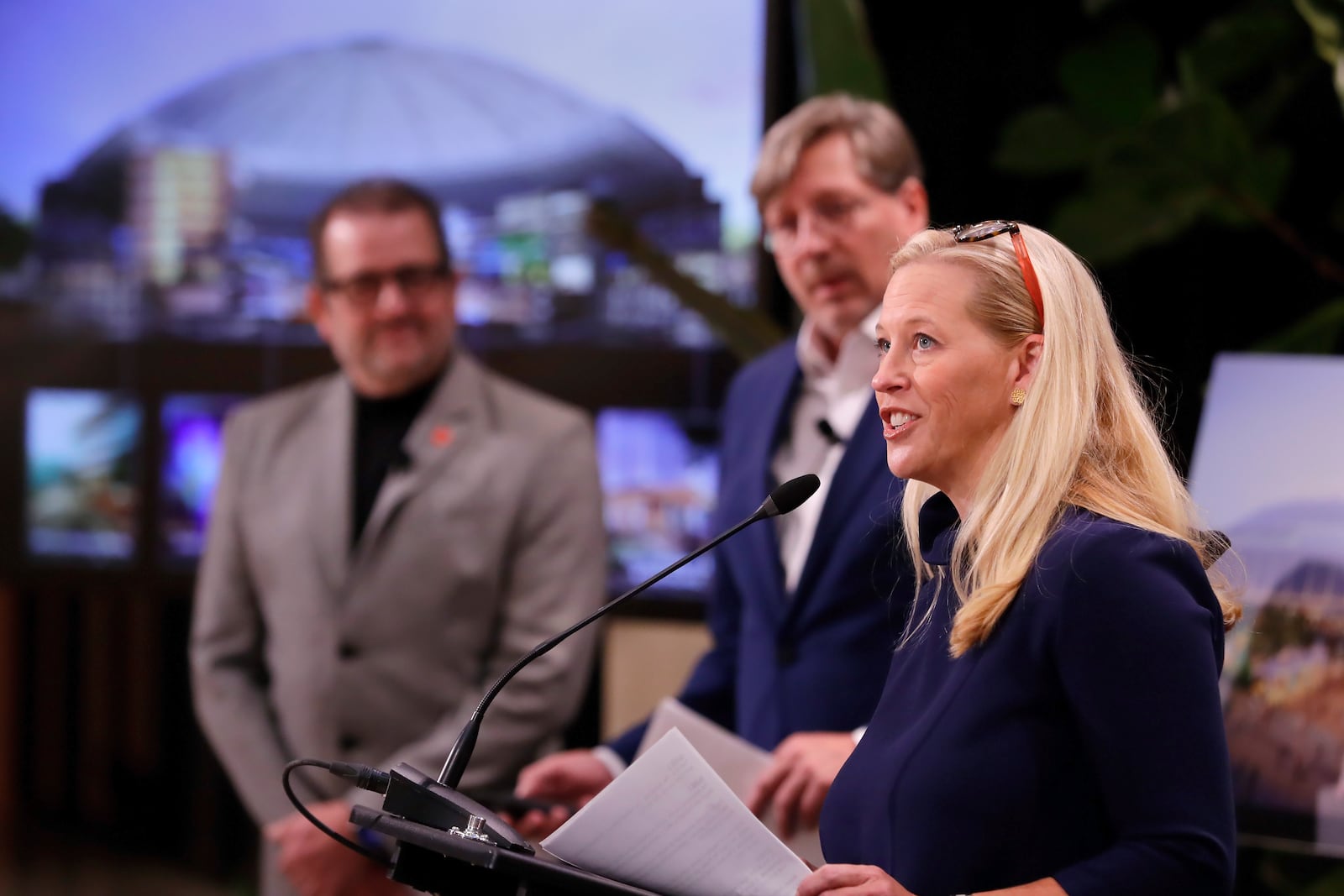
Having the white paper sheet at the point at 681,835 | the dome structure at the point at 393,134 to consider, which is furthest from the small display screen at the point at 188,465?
the white paper sheet at the point at 681,835

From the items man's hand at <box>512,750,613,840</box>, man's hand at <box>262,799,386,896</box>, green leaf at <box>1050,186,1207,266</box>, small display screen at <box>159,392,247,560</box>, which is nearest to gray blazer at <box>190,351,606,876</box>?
man's hand at <box>262,799,386,896</box>

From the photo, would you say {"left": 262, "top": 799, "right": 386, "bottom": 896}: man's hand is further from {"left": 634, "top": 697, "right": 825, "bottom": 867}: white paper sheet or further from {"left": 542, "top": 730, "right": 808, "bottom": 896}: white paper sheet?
{"left": 542, "top": 730, "right": 808, "bottom": 896}: white paper sheet

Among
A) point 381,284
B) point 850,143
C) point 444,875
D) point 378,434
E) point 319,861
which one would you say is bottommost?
point 319,861

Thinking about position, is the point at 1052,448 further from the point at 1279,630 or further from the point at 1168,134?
the point at 1168,134

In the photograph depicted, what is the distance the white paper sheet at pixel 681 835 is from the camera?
110 centimetres

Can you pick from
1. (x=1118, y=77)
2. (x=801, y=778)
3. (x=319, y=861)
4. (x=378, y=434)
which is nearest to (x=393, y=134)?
(x=378, y=434)

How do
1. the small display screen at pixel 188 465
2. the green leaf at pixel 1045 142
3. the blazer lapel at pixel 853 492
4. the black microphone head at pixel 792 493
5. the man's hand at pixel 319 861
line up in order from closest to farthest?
the black microphone head at pixel 792 493
the blazer lapel at pixel 853 492
the man's hand at pixel 319 861
the green leaf at pixel 1045 142
the small display screen at pixel 188 465

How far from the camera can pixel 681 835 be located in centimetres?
111

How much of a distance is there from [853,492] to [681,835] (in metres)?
0.79

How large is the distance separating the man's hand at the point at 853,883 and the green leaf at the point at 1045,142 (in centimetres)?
207

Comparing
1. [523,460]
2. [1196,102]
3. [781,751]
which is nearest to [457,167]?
[523,460]

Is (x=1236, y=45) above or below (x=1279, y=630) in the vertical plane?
above

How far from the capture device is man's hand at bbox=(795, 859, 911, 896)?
1.00 m

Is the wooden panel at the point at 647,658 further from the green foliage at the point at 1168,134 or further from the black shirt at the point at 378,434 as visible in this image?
the green foliage at the point at 1168,134
